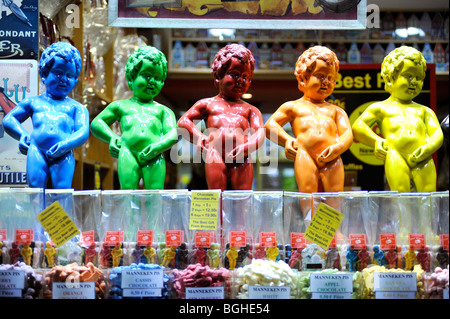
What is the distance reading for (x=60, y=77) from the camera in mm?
1765

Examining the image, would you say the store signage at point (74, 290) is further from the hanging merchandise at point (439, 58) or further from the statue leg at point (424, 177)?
the hanging merchandise at point (439, 58)

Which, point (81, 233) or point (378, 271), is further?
point (81, 233)

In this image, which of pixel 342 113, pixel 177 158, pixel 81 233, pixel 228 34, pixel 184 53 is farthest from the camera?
pixel 184 53

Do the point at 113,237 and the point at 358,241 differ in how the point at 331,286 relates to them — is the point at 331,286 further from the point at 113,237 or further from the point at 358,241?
the point at 113,237

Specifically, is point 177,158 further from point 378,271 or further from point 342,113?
Answer: point 378,271

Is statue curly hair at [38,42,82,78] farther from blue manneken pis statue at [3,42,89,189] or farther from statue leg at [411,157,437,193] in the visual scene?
statue leg at [411,157,437,193]

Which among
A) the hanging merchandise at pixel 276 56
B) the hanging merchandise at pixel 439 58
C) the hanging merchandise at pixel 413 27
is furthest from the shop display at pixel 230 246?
the hanging merchandise at pixel 439 58

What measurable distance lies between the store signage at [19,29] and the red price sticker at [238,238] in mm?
1139

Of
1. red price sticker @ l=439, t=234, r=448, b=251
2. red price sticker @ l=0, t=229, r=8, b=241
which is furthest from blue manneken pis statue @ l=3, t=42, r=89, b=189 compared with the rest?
red price sticker @ l=439, t=234, r=448, b=251

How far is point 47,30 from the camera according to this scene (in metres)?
2.19

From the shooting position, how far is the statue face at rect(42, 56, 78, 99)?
5.73 ft

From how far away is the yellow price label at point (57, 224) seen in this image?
138 centimetres
